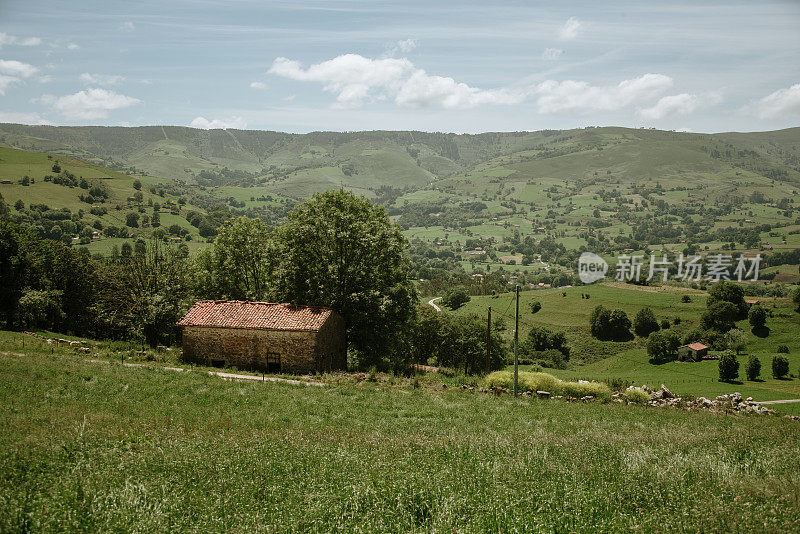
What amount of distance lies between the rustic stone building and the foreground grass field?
12577 mm

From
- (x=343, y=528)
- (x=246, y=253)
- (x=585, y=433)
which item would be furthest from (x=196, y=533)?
(x=246, y=253)

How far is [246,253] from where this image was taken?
39875mm

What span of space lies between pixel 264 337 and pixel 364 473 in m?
21.7

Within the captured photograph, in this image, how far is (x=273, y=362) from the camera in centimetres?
2880

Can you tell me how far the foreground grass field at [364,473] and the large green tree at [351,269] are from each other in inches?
696

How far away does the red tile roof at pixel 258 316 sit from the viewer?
94.2 feet

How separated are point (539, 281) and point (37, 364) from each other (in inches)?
7284

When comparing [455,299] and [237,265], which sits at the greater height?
[237,265]

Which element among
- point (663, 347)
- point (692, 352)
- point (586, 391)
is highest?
point (586, 391)

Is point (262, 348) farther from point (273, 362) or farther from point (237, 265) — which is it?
point (237, 265)

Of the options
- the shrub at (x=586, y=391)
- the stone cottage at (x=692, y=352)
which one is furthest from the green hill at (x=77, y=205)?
the shrub at (x=586, y=391)

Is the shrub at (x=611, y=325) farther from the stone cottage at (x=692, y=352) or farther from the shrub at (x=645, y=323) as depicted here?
the stone cottage at (x=692, y=352)

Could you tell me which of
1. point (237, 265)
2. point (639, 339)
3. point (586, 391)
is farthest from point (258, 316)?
point (639, 339)

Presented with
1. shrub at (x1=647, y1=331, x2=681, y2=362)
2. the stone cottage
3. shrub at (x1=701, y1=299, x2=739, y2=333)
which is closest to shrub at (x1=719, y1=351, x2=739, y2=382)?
the stone cottage
